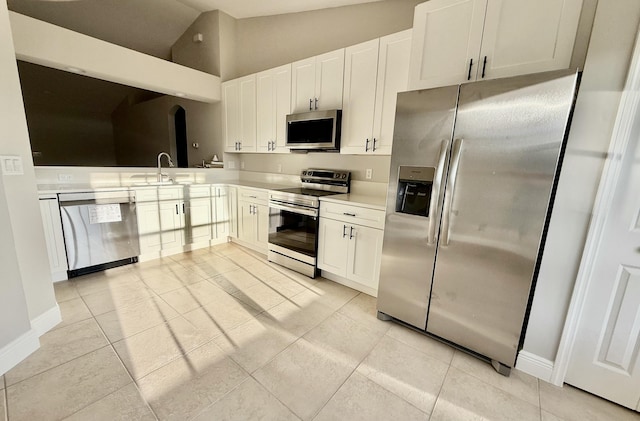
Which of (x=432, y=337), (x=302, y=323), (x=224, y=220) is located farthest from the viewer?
(x=224, y=220)

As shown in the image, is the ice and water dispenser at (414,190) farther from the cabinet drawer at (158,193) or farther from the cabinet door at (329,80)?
the cabinet drawer at (158,193)

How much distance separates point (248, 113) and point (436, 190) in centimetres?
303

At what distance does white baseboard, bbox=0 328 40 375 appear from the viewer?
1.53 metres

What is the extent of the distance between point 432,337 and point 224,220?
10.1 ft

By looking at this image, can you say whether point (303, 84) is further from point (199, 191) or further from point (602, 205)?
point (602, 205)

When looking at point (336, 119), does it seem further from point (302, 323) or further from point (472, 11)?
point (302, 323)

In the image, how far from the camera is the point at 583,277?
1.47 m

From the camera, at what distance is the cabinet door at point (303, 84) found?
3041 millimetres

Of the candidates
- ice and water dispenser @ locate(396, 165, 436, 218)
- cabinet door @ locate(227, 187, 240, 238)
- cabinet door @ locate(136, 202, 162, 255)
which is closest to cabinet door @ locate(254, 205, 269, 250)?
cabinet door @ locate(227, 187, 240, 238)

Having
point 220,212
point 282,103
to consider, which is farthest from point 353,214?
point 220,212

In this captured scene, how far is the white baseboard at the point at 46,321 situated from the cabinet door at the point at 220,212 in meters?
1.92

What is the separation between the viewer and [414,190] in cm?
188

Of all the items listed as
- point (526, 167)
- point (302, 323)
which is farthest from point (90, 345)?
point (526, 167)

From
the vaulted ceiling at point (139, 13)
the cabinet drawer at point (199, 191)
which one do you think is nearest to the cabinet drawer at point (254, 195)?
the cabinet drawer at point (199, 191)
